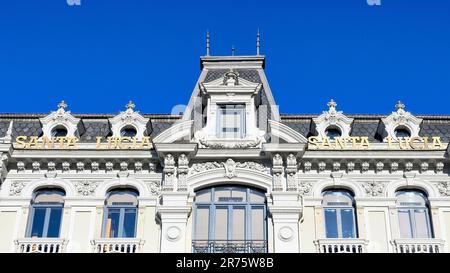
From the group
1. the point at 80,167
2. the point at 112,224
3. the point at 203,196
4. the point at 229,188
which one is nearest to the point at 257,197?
the point at 229,188

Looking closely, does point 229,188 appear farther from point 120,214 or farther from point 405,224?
point 405,224

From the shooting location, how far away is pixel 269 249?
23906 mm

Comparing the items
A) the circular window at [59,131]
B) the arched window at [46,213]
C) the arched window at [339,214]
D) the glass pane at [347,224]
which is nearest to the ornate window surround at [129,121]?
the circular window at [59,131]

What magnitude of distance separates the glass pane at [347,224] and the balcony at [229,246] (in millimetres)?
2682

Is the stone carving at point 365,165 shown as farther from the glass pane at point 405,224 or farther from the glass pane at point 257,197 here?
the glass pane at point 257,197

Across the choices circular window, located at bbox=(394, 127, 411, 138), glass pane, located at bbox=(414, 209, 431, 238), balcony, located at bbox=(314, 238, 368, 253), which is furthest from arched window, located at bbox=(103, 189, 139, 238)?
circular window, located at bbox=(394, 127, 411, 138)

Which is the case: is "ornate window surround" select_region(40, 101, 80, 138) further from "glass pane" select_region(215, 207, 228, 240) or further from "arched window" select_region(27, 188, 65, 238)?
"glass pane" select_region(215, 207, 228, 240)

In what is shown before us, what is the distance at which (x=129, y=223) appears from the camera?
25.1m

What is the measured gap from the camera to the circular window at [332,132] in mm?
27600

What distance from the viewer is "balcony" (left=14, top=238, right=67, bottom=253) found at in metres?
24.0

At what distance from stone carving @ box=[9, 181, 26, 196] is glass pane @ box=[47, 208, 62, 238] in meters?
1.26
